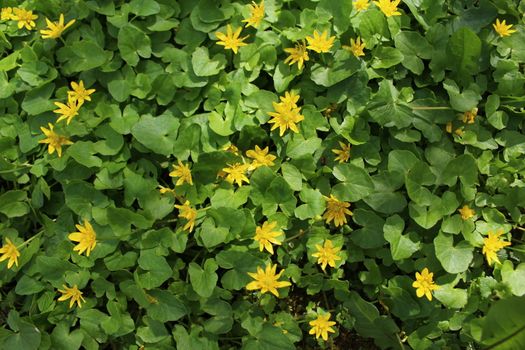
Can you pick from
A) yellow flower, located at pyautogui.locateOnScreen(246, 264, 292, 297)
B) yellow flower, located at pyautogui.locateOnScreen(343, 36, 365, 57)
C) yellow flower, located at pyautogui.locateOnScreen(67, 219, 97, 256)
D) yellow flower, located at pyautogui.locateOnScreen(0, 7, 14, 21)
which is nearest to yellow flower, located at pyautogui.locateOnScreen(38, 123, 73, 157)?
yellow flower, located at pyautogui.locateOnScreen(67, 219, 97, 256)

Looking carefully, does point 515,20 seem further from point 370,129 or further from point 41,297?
point 41,297

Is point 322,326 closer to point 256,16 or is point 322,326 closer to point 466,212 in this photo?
point 466,212

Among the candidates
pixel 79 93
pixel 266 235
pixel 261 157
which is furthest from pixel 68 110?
pixel 266 235

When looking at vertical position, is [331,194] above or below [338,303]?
above

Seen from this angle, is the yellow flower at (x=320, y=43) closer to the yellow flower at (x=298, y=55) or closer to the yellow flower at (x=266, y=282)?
the yellow flower at (x=298, y=55)

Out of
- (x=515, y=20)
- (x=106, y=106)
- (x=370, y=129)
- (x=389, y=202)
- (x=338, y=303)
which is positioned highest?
(x=515, y=20)

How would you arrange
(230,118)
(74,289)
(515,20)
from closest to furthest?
1. (74,289)
2. (230,118)
3. (515,20)

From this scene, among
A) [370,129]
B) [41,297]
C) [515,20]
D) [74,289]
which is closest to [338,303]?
[370,129]

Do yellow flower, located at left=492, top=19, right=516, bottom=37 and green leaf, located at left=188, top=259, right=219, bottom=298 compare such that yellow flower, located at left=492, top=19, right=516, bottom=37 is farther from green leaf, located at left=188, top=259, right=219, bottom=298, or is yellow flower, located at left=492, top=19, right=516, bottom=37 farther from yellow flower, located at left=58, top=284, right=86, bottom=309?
yellow flower, located at left=58, top=284, right=86, bottom=309
